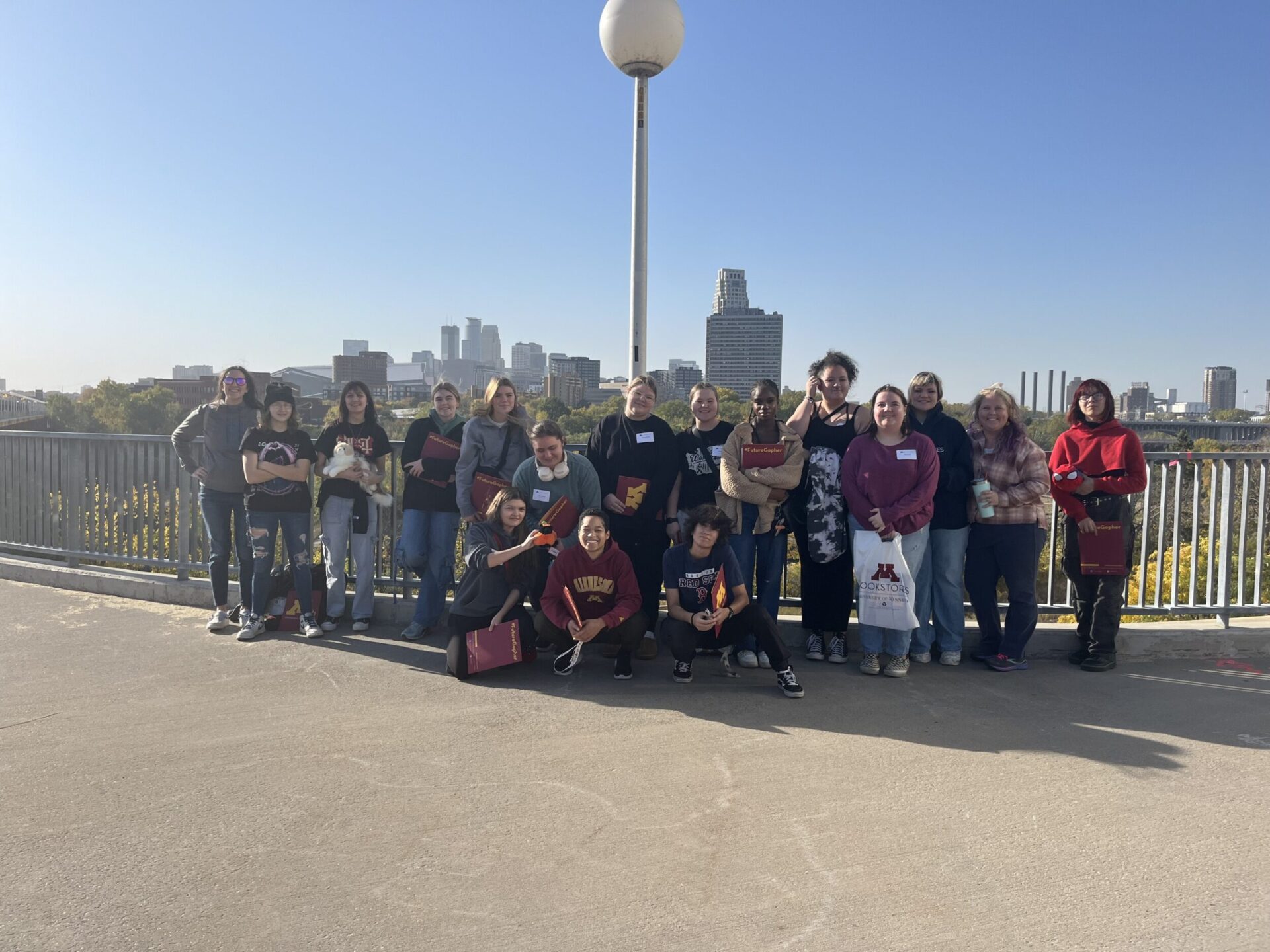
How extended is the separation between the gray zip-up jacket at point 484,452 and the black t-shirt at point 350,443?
0.83 meters

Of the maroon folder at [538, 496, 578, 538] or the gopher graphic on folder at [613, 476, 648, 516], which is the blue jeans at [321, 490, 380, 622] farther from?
the gopher graphic on folder at [613, 476, 648, 516]

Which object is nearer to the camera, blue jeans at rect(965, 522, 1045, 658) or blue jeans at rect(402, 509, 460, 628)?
blue jeans at rect(965, 522, 1045, 658)

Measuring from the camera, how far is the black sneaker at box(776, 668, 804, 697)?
5309 millimetres

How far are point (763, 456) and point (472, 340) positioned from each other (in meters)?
175

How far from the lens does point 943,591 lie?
612 centimetres

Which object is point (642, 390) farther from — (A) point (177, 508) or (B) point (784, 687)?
(A) point (177, 508)

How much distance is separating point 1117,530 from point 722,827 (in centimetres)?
402

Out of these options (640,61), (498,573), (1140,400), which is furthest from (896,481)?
(1140,400)

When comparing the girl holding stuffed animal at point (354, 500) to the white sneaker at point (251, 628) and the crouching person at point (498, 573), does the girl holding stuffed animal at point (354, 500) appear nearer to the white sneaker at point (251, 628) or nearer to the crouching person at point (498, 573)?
the white sneaker at point (251, 628)

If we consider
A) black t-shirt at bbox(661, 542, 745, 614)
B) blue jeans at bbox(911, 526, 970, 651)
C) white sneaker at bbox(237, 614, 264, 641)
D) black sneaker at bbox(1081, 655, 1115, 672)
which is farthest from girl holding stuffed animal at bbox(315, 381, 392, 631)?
black sneaker at bbox(1081, 655, 1115, 672)

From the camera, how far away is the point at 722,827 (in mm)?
3564

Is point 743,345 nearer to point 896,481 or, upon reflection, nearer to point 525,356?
point 896,481

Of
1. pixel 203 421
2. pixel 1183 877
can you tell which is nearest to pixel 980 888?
pixel 1183 877

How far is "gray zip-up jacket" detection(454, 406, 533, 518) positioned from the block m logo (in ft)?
8.96
